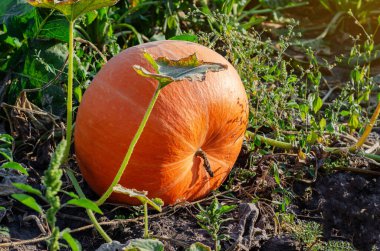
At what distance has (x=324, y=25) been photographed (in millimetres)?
5406

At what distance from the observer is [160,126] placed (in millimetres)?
2773

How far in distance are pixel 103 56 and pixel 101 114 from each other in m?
0.77

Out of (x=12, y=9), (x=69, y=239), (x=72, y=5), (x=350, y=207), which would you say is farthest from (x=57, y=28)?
(x=69, y=239)

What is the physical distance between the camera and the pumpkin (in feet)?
9.15

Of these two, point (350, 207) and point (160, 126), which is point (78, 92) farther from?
point (350, 207)

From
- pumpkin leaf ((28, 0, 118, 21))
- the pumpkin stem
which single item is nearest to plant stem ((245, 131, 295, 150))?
the pumpkin stem

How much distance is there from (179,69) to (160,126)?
1.06ft

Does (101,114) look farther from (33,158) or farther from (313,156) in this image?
(313,156)

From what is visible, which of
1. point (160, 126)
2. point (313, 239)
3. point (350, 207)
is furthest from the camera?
point (350, 207)

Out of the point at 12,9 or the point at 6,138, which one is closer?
the point at 6,138

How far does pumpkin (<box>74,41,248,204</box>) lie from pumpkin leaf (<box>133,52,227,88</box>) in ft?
0.84

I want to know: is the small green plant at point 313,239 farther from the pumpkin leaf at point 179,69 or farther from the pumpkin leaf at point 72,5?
the pumpkin leaf at point 72,5

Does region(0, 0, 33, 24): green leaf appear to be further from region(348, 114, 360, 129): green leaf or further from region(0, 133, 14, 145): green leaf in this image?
region(348, 114, 360, 129): green leaf

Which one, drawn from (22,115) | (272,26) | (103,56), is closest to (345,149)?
(103,56)
